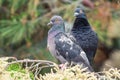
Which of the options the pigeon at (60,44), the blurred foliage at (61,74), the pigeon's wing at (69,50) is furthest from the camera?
the pigeon at (60,44)

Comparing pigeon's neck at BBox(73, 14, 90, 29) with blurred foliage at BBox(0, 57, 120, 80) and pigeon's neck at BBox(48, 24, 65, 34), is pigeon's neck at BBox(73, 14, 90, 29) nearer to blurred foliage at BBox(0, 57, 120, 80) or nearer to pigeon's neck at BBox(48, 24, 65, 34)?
pigeon's neck at BBox(48, 24, 65, 34)

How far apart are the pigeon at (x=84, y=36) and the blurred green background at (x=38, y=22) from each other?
15.3ft

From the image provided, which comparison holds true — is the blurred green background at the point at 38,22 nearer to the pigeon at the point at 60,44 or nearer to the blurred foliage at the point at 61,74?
the pigeon at the point at 60,44

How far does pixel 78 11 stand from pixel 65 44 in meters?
0.23

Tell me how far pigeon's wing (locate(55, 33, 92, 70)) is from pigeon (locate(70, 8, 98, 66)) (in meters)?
0.10

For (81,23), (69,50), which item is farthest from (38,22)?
(69,50)

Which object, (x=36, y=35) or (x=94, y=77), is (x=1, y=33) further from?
(x=94, y=77)

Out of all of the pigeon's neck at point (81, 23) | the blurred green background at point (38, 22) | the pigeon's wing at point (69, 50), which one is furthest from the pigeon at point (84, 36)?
the blurred green background at point (38, 22)

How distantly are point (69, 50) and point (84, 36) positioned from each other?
161 millimetres

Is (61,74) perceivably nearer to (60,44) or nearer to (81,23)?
(60,44)

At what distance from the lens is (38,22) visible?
9.04 meters

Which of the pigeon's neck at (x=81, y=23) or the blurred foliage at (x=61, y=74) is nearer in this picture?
the blurred foliage at (x=61, y=74)

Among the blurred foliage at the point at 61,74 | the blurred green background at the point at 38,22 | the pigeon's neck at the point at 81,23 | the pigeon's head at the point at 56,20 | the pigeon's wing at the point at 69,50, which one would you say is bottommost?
the blurred green background at the point at 38,22

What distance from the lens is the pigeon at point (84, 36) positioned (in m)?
3.67
